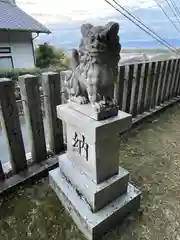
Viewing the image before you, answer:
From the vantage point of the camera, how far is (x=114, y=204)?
1.08 m

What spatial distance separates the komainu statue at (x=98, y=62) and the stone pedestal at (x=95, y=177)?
0.12 m

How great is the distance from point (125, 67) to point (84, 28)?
114 cm

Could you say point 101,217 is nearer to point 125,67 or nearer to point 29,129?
point 29,129

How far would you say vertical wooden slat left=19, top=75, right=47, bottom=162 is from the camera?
125cm

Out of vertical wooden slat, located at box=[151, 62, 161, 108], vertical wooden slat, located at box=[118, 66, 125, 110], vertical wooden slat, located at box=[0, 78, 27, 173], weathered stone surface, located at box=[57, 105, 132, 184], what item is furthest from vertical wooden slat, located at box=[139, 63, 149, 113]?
vertical wooden slat, located at box=[0, 78, 27, 173]

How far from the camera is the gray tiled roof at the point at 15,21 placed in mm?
5702

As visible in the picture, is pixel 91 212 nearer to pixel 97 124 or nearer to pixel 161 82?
pixel 97 124

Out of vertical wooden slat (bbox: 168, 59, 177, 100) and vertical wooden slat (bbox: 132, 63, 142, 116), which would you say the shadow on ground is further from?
vertical wooden slat (bbox: 168, 59, 177, 100)

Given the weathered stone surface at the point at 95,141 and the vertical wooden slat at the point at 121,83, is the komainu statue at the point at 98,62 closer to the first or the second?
the weathered stone surface at the point at 95,141

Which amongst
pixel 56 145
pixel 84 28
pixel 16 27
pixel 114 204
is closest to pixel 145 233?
pixel 114 204

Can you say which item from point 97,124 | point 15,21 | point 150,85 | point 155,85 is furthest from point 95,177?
point 15,21

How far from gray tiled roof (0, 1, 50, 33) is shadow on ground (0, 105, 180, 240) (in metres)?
5.64

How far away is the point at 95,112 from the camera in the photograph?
0.90 metres

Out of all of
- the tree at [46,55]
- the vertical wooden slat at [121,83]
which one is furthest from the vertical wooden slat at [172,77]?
the tree at [46,55]
